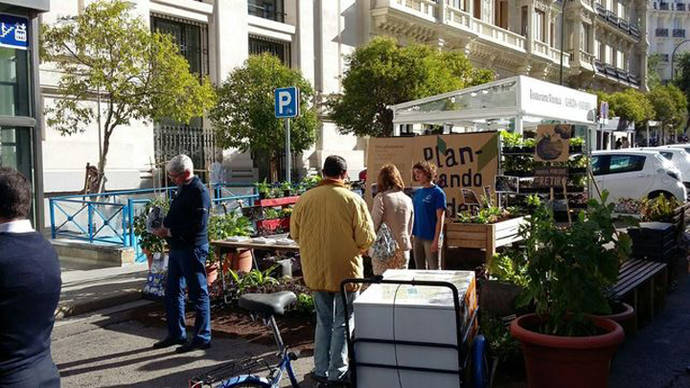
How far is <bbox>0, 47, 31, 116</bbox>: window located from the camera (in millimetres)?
7742

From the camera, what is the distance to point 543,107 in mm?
13570

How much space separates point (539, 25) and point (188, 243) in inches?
1616

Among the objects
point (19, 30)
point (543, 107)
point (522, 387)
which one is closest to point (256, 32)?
point (543, 107)

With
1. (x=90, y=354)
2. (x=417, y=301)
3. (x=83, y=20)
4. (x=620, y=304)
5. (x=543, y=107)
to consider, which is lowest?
(x=90, y=354)

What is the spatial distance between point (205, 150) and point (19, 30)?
39.3ft

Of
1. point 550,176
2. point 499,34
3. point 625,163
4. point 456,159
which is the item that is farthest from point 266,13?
point 499,34

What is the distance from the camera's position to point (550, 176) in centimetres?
1007

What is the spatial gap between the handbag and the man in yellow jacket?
128 centimetres

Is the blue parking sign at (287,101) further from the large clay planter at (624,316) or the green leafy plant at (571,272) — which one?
the green leafy plant at (571,272)

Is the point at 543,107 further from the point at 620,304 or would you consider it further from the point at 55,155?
the point at 55,155

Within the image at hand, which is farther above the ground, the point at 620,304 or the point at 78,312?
the point at 620,304

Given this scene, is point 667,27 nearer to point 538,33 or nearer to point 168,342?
point 538,33

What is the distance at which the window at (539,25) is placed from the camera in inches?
1655

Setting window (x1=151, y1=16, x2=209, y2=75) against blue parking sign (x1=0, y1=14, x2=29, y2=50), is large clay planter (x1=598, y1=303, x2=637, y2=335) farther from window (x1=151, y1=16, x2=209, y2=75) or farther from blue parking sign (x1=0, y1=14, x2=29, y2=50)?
window (x1=151, y1=16, x2=209, y2=75)
